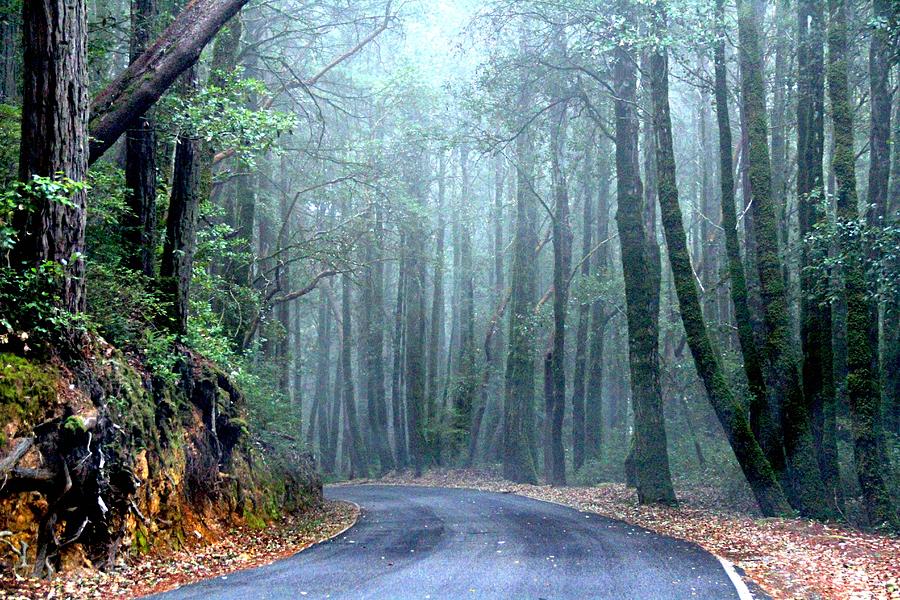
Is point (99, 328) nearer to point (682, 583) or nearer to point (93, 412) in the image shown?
point (93, 412)

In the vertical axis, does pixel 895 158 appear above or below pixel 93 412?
above

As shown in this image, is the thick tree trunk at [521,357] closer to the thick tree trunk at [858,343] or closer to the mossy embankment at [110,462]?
the thick tree trunk at [858,343]

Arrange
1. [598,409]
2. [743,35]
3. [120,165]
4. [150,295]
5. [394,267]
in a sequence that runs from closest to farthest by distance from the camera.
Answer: [150,295] < [120,165] < [743,35] < [598,409] < [394,267]

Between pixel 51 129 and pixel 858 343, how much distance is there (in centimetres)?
1365

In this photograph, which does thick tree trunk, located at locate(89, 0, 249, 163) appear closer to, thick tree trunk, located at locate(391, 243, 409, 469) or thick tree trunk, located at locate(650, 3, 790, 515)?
thick tree trunk, located at locate(650, 3, 790, 515)

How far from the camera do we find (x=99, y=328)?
11.0 m

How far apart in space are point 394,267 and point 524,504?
1184 inches

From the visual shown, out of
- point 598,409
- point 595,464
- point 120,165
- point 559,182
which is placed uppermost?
point 559,182

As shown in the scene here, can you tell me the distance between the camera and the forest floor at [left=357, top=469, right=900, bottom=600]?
8812mm

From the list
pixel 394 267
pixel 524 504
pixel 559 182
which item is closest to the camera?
pixel 524 504

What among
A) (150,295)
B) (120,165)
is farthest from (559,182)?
(150,295)

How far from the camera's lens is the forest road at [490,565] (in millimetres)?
7953

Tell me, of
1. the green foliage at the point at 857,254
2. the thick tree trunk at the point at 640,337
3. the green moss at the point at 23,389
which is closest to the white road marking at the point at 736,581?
the green foliage at the point at 857,254

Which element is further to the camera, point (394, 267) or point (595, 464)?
point (394, 267)
